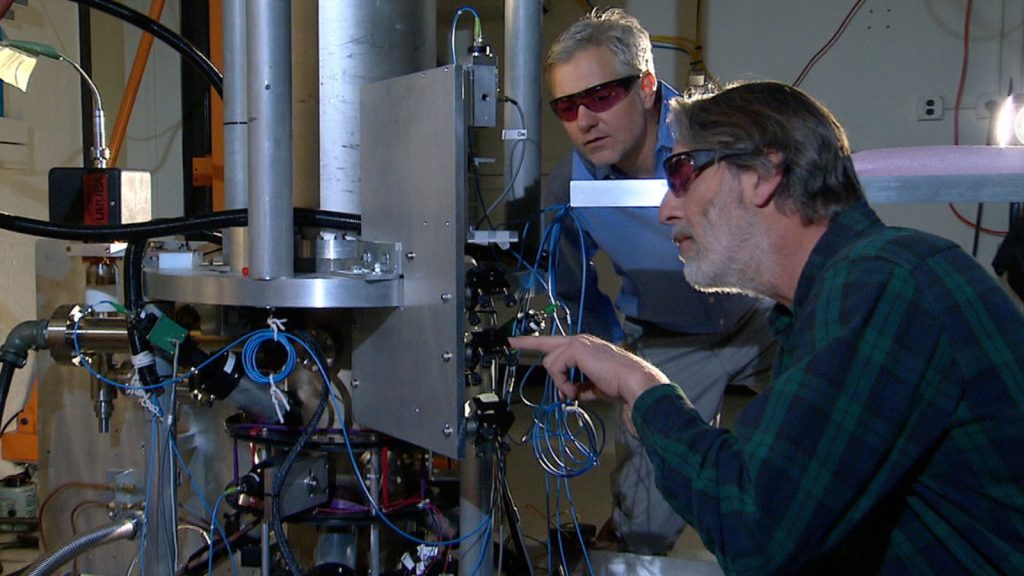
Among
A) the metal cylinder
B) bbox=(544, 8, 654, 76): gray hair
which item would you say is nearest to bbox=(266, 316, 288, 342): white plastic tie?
the metal cylinder

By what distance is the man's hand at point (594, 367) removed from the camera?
1.08 metres

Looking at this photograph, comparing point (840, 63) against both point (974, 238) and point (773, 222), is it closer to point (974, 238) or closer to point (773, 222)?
point (974, 238)

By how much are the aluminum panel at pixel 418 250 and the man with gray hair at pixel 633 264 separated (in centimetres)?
45

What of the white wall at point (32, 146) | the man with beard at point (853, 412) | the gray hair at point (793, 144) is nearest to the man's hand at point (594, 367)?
the man with beard at point (853, 412)

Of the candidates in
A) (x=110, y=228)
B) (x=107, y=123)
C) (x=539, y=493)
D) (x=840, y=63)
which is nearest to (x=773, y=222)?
(x=110, y=228)

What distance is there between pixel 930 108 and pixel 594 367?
2.38m

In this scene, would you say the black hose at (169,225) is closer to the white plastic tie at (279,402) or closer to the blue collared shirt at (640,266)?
the white plastic tie at (279,402)

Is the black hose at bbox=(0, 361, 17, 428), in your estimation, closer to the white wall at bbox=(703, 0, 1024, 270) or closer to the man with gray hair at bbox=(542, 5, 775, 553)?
the man with gray hair at bbox=(542, 5, 775, 553)

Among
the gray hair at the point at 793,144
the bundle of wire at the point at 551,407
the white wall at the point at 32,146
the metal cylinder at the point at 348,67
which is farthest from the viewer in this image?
the white wall at the point at 32,146

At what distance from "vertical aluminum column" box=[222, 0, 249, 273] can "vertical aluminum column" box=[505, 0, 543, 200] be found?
0.51 meters

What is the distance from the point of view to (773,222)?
1.06 metres

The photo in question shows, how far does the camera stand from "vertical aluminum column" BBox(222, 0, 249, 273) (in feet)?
4.22

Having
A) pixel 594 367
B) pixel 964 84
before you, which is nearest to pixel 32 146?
pixel 594 367

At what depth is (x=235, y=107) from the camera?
1298 millimetres
